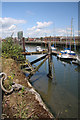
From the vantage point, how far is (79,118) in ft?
17.7

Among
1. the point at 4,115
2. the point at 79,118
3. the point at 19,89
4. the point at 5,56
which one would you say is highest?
the point at 5,56

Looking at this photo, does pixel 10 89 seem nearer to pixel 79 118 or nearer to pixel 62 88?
pixel 79 118

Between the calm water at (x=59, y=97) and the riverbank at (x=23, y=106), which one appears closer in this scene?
the riverbank at (x=23, y=106)

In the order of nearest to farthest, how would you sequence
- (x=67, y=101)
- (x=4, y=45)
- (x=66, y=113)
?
(x=66, y=113)
(x=67, y=101)
(x=4, y=45)

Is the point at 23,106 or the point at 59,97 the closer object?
the point at 23,106

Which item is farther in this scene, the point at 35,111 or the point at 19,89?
the point at 19,89

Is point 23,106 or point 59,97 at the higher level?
point 23,106

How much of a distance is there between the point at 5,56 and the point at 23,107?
6.52 metres

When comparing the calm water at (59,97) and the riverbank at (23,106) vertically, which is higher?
the riverbank at (23,106)

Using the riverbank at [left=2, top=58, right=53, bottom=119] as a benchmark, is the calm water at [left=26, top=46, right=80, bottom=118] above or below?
below

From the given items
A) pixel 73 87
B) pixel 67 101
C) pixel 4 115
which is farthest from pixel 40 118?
pixel 73 87

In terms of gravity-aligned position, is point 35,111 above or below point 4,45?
below

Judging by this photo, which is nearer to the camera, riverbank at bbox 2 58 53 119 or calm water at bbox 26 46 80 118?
riverbank at bbox 2 58 53 119

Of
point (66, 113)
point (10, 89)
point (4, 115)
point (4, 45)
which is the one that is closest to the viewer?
point (4, 115)
